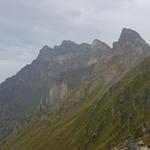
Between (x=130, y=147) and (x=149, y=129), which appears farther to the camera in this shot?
(x=149, y=129)

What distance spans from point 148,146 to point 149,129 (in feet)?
196

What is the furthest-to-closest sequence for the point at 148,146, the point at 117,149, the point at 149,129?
the point at 149,129
the point at 117,149
the point at 148,146

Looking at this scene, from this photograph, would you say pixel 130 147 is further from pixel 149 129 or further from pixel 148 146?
pixel 149 129

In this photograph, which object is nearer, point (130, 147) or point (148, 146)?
point (148, 146)

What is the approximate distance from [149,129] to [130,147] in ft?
168

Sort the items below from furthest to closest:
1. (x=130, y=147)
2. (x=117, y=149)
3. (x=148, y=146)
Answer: (x=117, y=149) < (x=130, y=147) < (x=148, y=146)

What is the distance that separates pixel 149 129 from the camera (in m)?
200

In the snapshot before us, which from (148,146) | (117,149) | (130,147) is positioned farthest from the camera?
(117,149)

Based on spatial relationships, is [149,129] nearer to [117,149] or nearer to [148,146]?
[117,149]

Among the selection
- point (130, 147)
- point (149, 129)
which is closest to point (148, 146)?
point (130, 147)

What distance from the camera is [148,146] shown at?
141 metres

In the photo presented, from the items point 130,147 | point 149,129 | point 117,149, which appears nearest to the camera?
point 130,147

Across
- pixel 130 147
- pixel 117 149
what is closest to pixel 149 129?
pixel 117 149

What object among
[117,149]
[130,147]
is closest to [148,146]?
[130,147]
